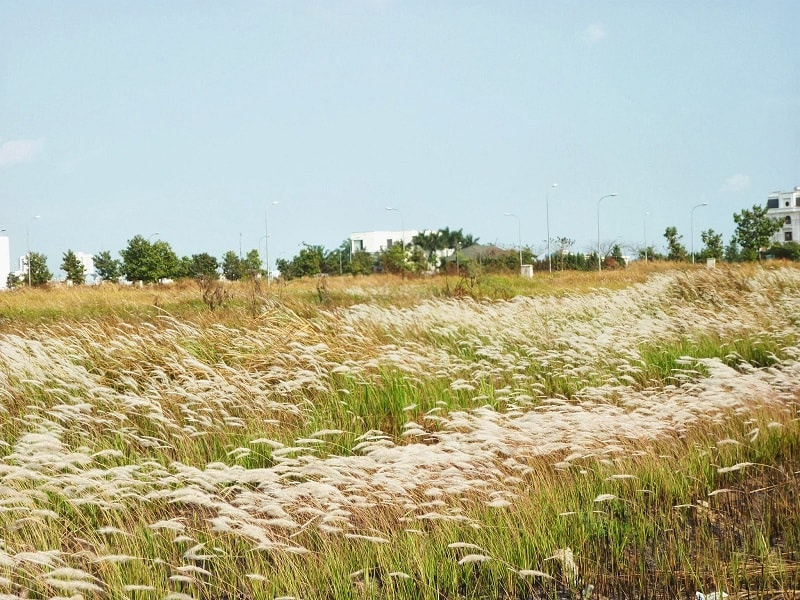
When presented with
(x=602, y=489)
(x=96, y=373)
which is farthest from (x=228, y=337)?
(x=602, y=489)

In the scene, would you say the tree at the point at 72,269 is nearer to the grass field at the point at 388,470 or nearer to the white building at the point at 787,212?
the grass field at the point at 388,470

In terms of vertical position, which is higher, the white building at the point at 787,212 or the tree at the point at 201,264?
the white building at the point at 787,212

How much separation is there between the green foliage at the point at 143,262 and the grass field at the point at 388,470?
50795mm

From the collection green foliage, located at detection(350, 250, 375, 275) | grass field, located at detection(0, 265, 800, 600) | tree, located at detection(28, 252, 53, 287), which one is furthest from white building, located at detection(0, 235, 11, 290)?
grass field, located at detection(0, 265, 800, 600)

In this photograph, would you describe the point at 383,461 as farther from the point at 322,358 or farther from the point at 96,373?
the point at 96,373

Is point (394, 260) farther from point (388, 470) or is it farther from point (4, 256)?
point (4, 256)

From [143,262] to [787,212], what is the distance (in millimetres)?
95756

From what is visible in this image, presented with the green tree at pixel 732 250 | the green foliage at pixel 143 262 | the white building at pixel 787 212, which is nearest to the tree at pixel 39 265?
the green foliage at pixel 143 262

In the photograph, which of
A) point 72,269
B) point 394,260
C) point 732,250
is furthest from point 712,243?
point 72,269

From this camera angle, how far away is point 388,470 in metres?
4.10

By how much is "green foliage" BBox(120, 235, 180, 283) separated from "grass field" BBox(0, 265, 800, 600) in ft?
167

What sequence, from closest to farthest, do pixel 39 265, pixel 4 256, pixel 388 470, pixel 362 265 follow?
pixel 388 470, pixel 39 265, pixel 362 265, pixel 4 256

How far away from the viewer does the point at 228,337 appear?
883cm

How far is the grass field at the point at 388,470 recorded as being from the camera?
3240 millimetres
